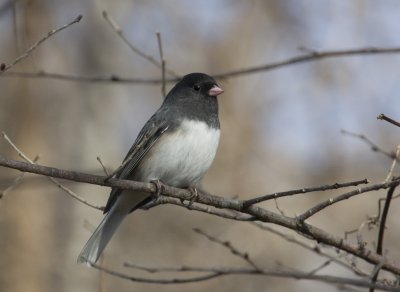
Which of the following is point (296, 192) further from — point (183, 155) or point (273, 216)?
point (183, 155)

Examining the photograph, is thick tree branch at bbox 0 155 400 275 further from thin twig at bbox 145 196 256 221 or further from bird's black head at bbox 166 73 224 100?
bird's black head at bbox 166 73 224 100

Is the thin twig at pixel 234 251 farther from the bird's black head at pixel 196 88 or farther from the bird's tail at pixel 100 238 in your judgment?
the bird's black head at pixel 196 88

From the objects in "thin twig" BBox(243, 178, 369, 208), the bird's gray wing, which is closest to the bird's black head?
the bird's gray wing

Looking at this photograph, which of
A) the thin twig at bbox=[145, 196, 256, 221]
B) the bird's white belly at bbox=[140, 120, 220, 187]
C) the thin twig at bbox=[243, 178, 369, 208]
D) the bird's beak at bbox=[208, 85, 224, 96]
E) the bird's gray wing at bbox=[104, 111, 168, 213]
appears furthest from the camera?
the bird's beak at bbox=[208, 85, 224, 96]

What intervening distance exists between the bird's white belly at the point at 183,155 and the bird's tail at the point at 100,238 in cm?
37

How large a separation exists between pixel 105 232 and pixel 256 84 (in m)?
6.10

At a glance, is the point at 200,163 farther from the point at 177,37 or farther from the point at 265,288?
the point at 177,37

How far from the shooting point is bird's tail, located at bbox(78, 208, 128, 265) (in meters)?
3.95

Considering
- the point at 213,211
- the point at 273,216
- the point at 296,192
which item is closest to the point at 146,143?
the point at 213,211

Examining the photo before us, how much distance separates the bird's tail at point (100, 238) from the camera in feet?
13.0

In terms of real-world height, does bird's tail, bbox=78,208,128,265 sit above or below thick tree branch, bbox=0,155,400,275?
above

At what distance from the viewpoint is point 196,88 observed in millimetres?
4250

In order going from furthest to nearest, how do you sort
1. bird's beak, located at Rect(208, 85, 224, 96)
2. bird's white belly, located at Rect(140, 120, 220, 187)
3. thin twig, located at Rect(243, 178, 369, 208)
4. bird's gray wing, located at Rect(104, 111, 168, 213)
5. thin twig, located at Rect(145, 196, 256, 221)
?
bird's beak, located at Rect(208, 85, 224, 96) → bird's gray wing, located at Rect(104, 111, 168, 213) → bird's white belly, located at Rect(140, 120, 220, 187) → thin twig, located at Rect(145, 196, 256, 221) → thin twig, located at Rect(243, 178, 369, 208)

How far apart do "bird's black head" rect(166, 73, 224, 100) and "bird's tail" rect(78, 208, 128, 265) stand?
80 cm
